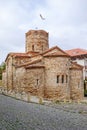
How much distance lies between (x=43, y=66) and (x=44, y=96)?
392 centimetres

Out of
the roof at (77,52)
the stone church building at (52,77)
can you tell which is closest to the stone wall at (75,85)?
the stone church building at (52,77)

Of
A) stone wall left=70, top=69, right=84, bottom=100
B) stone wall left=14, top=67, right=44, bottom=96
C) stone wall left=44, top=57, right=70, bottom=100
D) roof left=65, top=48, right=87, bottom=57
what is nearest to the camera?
stone wall left=44, top=57, right=70, bottom=100

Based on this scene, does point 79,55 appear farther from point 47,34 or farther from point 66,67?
point 66,67

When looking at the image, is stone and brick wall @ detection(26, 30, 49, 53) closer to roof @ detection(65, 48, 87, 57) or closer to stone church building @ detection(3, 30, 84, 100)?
stone church building @ detection(3, 30, 84, 100)

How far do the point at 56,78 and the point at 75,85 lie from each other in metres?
3.87

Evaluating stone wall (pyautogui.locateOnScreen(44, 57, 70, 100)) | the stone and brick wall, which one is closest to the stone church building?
stone wall (pyautogui.locateOnScreen(44, 57, 70, 100))

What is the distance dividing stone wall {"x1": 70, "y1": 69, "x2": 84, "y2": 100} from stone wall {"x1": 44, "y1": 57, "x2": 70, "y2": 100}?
187cm

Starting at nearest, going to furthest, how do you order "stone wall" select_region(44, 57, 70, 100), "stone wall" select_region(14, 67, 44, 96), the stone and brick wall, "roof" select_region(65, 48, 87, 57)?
"stone wall" select_region(44, 57, 70, 100) → "stone wall" select_region(14, 67, 44, 96) → the stone and brick wall → "roof" select_region(65, 48, 87, 57)

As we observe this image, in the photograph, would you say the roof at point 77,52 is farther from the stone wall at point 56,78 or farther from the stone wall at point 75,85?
the stone wall at point 56,78

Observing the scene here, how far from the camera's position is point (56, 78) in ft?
127

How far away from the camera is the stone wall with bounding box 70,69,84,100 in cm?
4088

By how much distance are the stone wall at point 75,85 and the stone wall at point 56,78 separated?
1.87 m

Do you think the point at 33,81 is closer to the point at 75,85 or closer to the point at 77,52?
the point at 75,85

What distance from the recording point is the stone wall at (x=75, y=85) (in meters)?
40.9
